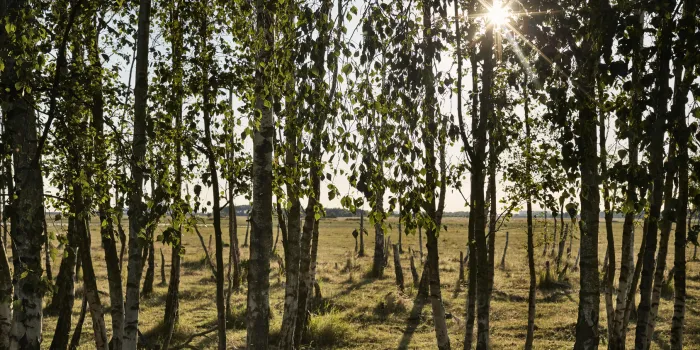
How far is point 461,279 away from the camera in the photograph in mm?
24391

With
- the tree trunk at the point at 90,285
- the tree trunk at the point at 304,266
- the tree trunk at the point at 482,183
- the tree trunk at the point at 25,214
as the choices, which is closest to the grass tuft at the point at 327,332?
the tree trunk at the point at 304,266

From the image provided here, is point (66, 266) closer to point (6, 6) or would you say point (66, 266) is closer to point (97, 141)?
point (97, 141)

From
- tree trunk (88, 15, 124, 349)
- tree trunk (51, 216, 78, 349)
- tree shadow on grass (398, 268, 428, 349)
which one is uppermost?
tree trunk (88, 15, 124, 349)

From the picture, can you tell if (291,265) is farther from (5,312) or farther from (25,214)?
(25,214)

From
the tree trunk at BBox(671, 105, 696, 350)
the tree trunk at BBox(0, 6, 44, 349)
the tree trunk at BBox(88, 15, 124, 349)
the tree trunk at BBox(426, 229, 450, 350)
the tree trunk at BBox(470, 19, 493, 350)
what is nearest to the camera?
the tree trunk at BBox(671, 105, 696, 350)

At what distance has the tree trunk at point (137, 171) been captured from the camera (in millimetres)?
4926

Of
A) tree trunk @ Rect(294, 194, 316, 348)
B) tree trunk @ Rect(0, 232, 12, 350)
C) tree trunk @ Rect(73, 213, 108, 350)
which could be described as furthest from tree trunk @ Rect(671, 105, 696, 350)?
tree trunk @ Rect(73, 213, 108, 350)

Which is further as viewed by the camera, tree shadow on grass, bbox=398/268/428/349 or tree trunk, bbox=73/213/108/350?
tree shadow on grass, bbox=398/268/428/349

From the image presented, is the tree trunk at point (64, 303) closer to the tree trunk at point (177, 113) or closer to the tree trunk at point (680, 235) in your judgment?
the tree trunk at point (177, 113)

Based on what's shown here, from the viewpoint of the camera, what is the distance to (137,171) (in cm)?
495

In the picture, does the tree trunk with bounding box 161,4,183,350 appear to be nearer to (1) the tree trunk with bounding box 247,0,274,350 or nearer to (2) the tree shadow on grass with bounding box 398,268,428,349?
(1) the tree trunk with bounding box 247,0,274,350

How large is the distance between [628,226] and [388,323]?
849cm

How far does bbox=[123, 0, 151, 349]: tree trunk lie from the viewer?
4.93 meters

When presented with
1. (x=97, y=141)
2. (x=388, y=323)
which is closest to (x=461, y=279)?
(x=388, y=323)
